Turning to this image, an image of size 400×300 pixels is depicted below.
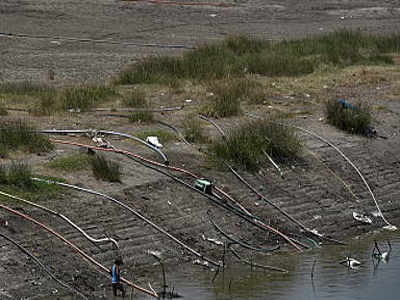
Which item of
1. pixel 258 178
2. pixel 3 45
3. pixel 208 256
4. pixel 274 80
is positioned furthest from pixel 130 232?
pixel 3 45

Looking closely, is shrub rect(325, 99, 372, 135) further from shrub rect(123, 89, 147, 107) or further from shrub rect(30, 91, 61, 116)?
shrub rect(30, 91, 61, 116)

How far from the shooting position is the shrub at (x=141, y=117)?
22.6m

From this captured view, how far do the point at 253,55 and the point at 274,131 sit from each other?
9447 millimetres

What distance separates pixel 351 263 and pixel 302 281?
1323mm

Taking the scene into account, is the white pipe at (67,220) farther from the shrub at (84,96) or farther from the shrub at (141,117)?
the shrub at (84,96)

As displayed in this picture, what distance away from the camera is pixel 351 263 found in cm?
1761

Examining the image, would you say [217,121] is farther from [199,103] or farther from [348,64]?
[348,64]

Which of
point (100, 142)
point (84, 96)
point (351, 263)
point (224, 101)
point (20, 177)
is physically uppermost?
point (20, 177)

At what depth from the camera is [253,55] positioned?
99.6 ft

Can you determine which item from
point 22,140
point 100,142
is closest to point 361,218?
point 100,142

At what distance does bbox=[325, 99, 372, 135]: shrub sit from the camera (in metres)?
23.8

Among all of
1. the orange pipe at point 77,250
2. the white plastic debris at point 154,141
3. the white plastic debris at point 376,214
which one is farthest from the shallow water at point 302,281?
the white plastic debris at point 154,141

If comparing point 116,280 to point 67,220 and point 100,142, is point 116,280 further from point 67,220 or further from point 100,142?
point 100,142

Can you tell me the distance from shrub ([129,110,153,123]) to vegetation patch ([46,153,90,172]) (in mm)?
3533
